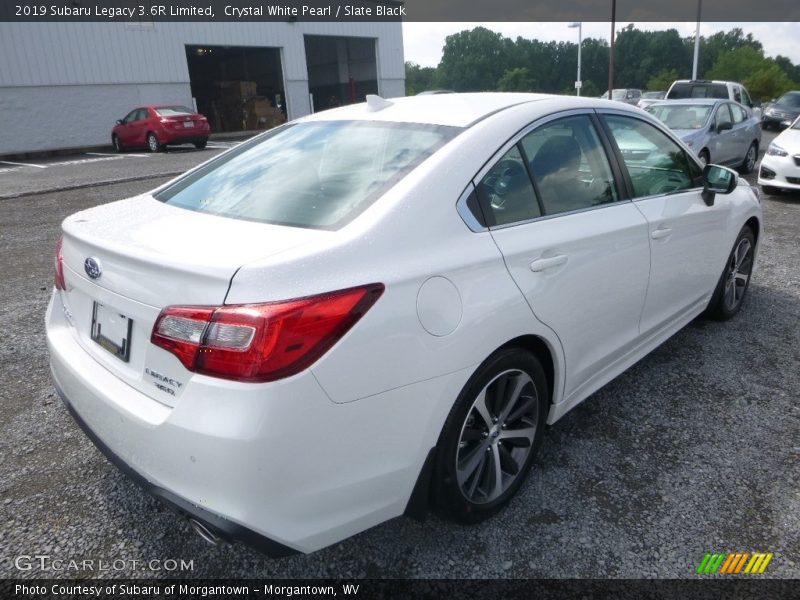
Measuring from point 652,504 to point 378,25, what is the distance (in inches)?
1226

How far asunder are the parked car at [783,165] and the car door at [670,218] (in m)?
6.21

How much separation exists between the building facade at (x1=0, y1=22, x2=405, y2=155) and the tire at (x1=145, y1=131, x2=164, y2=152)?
5.30 m

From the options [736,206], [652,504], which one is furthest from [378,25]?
[652,504]

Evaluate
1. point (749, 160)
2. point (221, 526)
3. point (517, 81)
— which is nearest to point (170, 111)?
point (749, 160)

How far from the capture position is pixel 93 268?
7.03ft

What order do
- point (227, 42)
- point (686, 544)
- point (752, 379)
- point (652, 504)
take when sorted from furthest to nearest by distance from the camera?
point (227, 42), point (752, 379), point (652, 504), point (686, 544)

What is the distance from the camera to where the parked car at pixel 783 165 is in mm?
8883

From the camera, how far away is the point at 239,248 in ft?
6.22

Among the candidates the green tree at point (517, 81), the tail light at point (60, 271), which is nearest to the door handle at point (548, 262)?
the tail light at point (60, 271)

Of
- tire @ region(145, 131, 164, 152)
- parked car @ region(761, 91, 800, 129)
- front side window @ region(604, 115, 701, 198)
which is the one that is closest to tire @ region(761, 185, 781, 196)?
front side window @ region(604, 115, 701, 198)

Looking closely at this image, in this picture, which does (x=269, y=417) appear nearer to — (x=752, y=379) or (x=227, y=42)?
(x=752, y=379)

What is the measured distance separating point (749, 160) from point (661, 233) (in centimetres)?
1033

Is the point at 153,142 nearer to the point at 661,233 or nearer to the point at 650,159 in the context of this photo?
the point at 650,159

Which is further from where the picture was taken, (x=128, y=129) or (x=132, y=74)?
(x=132, y=74)
